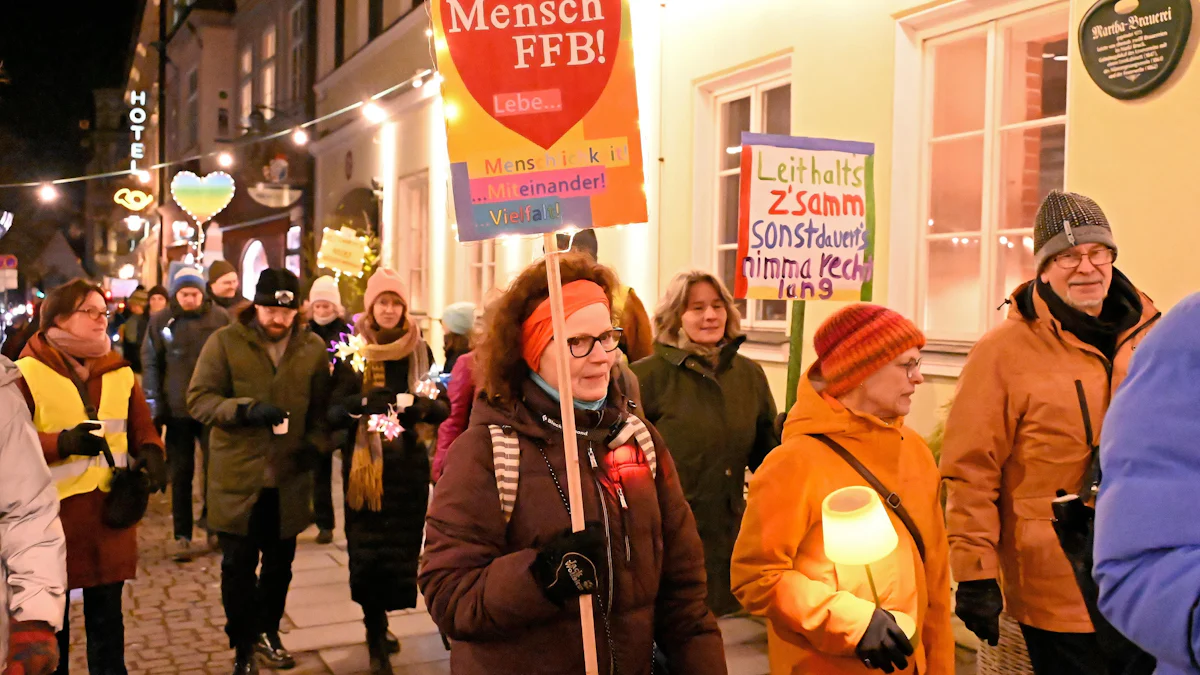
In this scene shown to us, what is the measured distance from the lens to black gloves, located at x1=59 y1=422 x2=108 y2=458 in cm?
451

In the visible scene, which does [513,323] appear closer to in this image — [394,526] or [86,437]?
[86,437]

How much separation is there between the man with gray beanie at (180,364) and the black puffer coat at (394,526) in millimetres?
3551

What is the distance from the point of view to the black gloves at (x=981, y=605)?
3.40m

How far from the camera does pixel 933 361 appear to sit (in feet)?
20.3

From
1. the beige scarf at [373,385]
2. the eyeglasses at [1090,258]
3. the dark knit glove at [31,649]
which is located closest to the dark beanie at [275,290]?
the beige scarf at [373,385]

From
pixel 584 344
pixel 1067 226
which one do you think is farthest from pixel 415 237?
pixel 584 344

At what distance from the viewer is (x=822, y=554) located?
2.98 meters

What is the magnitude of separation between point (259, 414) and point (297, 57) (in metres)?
15.9

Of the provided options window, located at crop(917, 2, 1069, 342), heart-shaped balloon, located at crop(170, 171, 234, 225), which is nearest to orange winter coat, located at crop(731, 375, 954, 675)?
window, located at crop(917, 2, 1069, 342)

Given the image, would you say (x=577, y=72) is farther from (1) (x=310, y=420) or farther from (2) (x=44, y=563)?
(1) (x=310, y=420)

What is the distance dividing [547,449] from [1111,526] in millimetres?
1355

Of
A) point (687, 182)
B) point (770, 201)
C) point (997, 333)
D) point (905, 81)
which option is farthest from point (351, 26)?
point (997, 333)

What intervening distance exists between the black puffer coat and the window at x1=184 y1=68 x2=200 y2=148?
81.5ft

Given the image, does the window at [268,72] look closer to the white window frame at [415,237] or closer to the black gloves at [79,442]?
the white window frame at [415,237]
